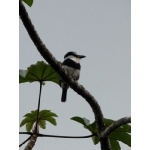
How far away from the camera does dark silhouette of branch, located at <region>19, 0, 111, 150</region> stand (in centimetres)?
147

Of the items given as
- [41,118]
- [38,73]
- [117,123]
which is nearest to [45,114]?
[41,118]

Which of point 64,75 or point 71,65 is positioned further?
point 71,65

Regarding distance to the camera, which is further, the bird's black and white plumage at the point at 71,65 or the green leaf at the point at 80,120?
the bird's black and white plumage at the point at 71,65

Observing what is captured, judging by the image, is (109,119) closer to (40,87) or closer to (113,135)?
(113,135)

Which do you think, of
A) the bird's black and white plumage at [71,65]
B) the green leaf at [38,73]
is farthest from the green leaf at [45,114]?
the bird's black and white plumage at [71,65]

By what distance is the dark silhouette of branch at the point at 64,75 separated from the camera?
147cm

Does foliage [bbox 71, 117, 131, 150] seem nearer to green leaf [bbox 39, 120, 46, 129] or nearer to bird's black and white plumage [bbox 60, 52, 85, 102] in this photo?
green leaf [bbox 39, 120, 46, 129]

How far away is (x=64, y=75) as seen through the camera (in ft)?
5.55

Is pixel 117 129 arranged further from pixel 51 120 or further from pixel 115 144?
pixel 51 120

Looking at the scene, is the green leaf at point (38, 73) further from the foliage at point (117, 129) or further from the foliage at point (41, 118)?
the foliage at point (117, 129)

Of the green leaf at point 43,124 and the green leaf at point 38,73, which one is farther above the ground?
the green leaf at point 38,73

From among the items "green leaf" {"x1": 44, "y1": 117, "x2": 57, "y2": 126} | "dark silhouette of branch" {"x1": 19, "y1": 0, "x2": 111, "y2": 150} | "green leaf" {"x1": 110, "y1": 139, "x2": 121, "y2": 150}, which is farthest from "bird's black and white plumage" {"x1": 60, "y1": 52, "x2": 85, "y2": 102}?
"dark silhouette of branch" {"x1": 19, "y1": 0, "x2": 111, "y2": 150}
